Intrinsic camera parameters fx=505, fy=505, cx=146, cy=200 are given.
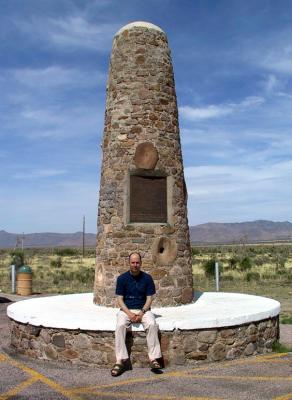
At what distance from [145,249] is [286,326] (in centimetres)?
424

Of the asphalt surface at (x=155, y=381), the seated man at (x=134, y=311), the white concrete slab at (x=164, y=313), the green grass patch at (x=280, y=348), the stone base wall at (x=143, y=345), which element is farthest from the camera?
the green grass patch at (x=280, y=348)

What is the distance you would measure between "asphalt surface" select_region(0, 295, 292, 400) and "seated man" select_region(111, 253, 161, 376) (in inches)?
9.5

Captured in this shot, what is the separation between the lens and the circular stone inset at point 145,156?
9406 millimetres

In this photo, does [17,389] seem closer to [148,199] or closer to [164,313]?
[164,313]

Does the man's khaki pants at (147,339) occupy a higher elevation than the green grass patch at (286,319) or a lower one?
higher

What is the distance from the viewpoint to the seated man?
6.87 metres

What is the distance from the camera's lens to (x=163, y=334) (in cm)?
724

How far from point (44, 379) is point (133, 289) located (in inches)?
68.7

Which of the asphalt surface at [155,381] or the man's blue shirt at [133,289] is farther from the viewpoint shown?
the man's blue shirt at [133,289]

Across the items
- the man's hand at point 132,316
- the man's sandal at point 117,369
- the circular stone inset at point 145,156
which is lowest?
the man's sandal at point 117,369

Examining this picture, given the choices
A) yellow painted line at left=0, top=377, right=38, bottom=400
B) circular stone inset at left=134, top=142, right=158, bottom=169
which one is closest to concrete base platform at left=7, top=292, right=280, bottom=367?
yellow painted line at left=0, top=377, right=38, bottom=400

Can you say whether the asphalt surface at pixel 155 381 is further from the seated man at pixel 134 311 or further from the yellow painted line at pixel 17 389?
the seated man at pixel 134 311

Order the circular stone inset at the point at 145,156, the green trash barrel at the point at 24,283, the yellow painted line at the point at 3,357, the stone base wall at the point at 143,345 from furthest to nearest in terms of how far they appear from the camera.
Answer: the green trash barrel at the point at 24,283
the circular stone inset at the point at 145,156
the yellow painted line at the point at 3,357
the stone base wall at the point at 143,345

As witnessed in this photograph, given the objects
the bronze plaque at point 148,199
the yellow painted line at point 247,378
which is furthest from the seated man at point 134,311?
the bronze plaque at point 148,199
